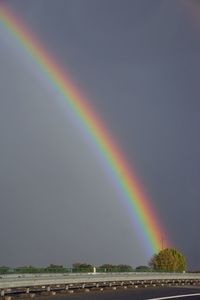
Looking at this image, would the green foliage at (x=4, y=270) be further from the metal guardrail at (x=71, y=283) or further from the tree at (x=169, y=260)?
the tree at (x=169, y=260)

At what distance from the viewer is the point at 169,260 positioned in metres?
163

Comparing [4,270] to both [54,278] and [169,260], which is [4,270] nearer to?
[54,278]

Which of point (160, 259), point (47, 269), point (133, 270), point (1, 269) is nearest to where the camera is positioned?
point (1, 269)

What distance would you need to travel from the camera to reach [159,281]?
261 feet

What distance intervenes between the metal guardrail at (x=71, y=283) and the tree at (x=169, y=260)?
76.0m

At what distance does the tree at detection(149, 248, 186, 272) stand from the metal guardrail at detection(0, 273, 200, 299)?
76.0m

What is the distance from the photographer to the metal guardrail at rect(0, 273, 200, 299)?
42.3m

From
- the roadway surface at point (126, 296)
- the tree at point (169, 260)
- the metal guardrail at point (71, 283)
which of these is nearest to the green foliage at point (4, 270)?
the metal guardrail at point (71, 283)

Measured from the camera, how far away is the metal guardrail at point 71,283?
4231cm

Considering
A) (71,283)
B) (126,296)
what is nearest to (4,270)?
(71,283)

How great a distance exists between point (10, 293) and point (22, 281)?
132 cm

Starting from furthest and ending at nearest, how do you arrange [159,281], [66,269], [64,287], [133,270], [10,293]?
[133,270], [159,281], [66,269], [64,287], [10,293]

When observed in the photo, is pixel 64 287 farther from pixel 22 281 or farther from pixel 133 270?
pixel 133 270

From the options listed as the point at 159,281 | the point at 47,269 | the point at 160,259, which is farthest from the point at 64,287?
the point at 160,259
